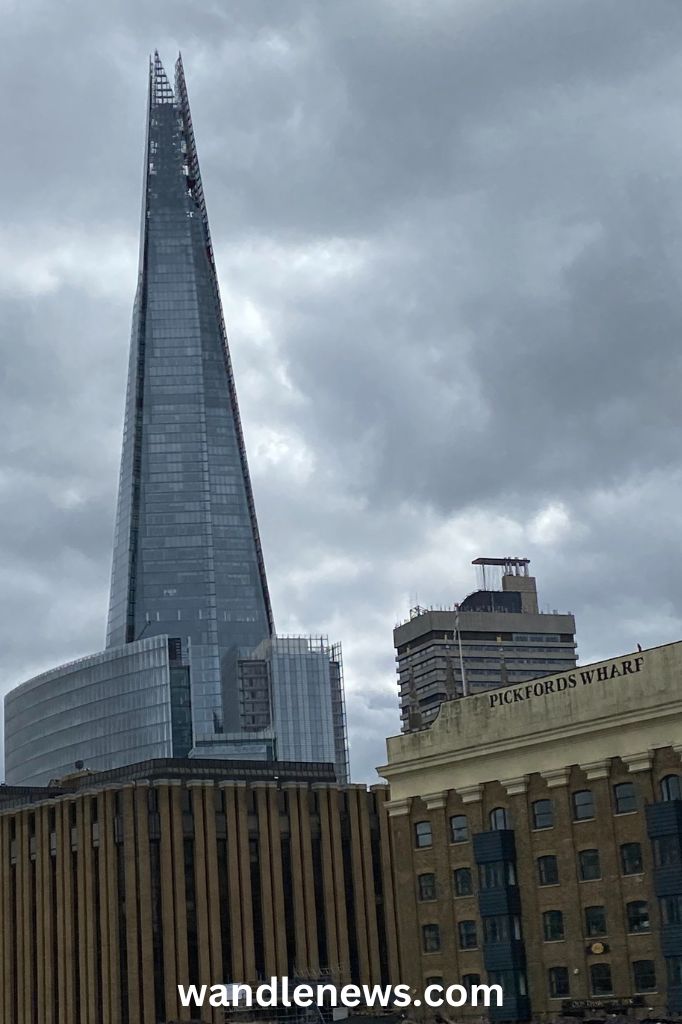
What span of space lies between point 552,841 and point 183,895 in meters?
44.3

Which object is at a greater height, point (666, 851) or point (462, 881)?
point (462, 881)

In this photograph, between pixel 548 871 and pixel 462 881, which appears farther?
pixel 462 881

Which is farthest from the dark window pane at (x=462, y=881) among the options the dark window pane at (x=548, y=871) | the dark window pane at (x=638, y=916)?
the dark window pane at (x=638, y=916)

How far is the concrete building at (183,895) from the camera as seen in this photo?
407 feet

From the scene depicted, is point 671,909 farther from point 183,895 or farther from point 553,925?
point 183,895

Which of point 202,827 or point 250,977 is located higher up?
point 202,827

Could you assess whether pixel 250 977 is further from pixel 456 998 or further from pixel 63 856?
pixel 456 998

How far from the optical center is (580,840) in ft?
289

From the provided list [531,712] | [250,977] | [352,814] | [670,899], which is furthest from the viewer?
[352,814]

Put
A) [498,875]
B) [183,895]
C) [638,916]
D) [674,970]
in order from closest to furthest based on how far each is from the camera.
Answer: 1. [674,970]
2. [638,916]
3. [498,875]
4. [183,895]

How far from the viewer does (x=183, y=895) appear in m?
125

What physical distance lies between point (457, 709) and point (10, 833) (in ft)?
187

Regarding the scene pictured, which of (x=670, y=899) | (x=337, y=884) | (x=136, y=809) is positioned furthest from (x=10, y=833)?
(x=670, y=899)

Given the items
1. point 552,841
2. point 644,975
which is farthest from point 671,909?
point 552,841
